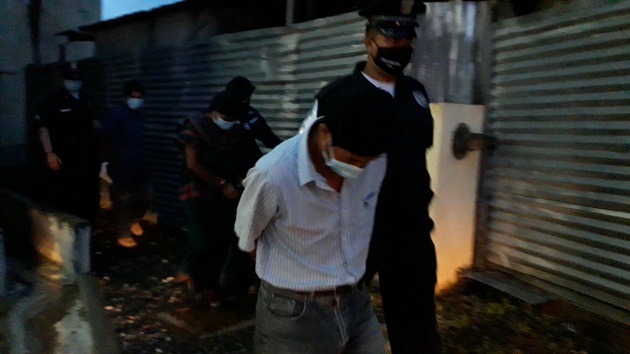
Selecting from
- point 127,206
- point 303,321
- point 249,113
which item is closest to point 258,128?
point 249,113

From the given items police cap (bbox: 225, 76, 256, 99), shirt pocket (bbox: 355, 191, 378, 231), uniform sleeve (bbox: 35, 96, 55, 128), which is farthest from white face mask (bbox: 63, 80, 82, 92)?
shirt pocket (bbox: 355, 191, 378, 231)

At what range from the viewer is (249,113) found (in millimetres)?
5234

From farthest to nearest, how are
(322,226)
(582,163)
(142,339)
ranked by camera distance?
(142,339)
(582,163)
(322,226)

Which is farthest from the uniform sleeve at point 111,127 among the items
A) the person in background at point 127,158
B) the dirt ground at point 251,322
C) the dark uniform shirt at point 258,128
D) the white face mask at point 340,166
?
the white face mask at point 340,166

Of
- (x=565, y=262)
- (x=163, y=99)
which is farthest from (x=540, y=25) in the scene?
(x=163, y=99)

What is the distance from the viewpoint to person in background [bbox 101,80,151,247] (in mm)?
6719

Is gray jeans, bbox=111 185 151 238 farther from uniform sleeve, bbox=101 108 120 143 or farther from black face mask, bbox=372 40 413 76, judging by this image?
black face mask, bbox=372 40 413 76

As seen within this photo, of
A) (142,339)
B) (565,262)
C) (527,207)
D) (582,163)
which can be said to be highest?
(582,163)

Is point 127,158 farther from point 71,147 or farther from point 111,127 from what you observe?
point 71,147

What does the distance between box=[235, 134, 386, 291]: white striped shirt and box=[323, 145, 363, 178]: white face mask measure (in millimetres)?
91

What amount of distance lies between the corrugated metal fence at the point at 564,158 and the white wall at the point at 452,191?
107 millimetres

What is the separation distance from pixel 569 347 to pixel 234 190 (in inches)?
104

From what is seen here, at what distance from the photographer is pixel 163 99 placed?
840 cm

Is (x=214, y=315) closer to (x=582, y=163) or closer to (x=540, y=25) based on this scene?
(x=582, y=163)
